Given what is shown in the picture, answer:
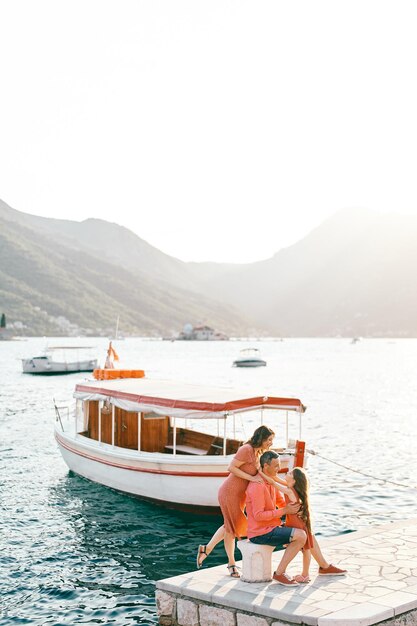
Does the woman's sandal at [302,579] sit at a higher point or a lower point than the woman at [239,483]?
lower

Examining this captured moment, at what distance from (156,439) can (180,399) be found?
3.95m

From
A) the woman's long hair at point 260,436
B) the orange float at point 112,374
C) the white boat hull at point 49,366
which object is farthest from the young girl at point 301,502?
the white boat hull at point 49,366

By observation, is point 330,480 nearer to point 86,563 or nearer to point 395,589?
point 86,563

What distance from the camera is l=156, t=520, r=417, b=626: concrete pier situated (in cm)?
903

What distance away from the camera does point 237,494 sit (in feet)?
37.3

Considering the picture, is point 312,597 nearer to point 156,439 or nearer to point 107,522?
point 107,522

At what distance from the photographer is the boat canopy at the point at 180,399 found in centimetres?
1795

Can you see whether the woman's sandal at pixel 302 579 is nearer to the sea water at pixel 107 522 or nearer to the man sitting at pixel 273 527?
the man sitting at pixel 273 527

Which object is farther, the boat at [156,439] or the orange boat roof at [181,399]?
the boat at [156,439]

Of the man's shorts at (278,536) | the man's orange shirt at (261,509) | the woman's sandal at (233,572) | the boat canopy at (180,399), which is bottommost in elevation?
the woman's sandal at (233,572)

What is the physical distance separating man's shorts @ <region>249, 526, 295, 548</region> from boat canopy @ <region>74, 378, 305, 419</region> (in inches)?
284

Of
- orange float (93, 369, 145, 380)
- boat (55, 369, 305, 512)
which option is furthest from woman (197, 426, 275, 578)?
orange float (93, 369, 145, 380)

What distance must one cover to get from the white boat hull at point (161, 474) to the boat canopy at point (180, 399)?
1358mm

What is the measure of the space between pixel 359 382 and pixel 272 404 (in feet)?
252
